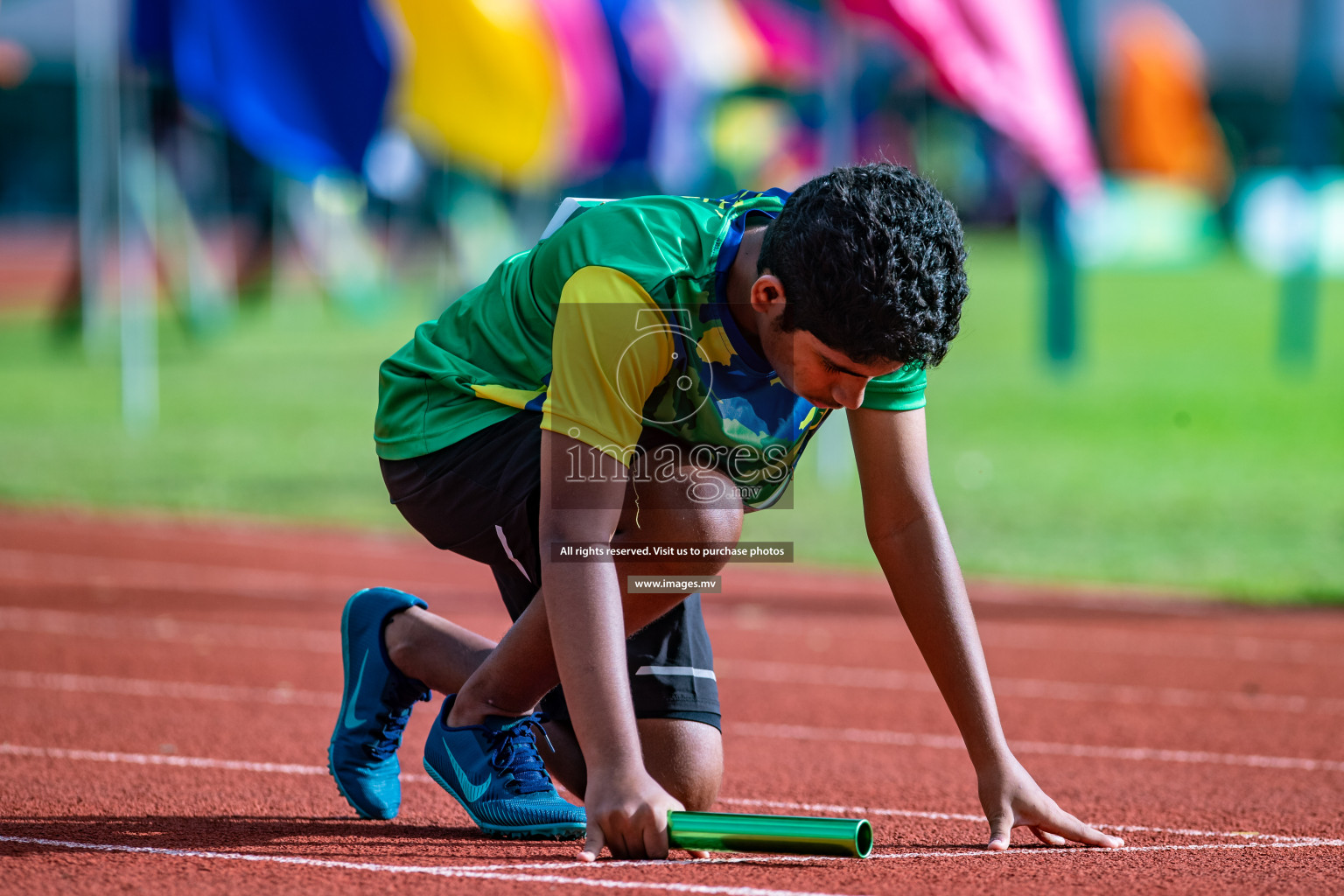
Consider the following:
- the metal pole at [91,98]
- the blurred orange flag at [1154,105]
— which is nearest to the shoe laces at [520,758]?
the metal pole at [91,98]

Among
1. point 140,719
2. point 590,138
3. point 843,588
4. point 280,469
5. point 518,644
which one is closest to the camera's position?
point 518,644

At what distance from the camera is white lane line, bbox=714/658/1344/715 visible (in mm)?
4996

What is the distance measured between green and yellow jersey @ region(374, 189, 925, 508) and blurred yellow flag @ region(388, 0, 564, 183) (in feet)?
52.3

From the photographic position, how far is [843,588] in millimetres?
7195

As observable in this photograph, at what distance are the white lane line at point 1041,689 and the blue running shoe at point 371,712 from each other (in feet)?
7.18

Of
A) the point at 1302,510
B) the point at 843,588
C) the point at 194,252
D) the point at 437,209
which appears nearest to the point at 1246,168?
the point at 437,209

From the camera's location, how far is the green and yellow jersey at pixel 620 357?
8.25 feet

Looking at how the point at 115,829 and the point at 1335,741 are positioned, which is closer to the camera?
the point at 115,829

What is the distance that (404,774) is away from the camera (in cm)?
379

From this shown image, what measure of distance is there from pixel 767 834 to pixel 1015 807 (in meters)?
0.53

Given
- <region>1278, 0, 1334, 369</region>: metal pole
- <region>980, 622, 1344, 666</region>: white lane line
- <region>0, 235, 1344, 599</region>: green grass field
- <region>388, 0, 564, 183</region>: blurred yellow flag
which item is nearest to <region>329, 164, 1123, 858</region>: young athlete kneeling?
<region>980, 622, 1344, 666</region>: white lane line

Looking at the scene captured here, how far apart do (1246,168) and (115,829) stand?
46.7 metres

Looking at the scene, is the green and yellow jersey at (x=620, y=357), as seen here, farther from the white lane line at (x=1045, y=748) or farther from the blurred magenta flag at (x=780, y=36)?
the blurred magenta flag at (x=780, y=36)

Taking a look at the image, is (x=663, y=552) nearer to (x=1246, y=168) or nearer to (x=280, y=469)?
(x=280, y=469)
